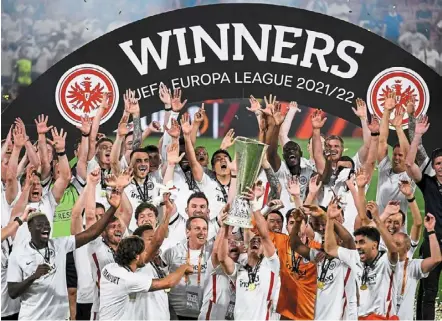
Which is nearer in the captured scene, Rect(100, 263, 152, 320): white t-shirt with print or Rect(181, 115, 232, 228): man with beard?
Rect(100, 263, 152, 320): white t-shirt with print

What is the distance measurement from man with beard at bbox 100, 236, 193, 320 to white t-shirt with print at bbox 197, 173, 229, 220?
1.82 feet

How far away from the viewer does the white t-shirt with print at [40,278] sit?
7523mm

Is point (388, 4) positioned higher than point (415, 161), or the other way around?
point (388, 4)

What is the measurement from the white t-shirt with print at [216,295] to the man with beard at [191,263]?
5cm

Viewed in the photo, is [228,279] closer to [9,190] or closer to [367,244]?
[367,244]

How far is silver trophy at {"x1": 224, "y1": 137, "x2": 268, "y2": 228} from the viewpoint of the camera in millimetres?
7406

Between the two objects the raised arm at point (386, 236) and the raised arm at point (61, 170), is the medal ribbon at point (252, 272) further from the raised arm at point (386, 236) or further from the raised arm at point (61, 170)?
the raised arm at point (61, 170)

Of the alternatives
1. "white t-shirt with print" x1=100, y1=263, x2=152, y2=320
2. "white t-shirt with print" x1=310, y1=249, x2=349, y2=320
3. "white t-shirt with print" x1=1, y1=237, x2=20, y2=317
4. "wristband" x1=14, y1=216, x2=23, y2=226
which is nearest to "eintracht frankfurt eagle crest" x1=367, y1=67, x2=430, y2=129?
"white t-shirt with print" x1=310, y1=249, x2=349, y2=320

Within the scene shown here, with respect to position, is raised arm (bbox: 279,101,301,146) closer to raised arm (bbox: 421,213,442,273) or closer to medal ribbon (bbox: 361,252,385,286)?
medal ribbon (bbox: 361,252,385,286)

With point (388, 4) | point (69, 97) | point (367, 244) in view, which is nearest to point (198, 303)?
point (367, 244)

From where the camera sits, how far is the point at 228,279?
754 cm

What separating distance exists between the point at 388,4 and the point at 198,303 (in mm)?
2600

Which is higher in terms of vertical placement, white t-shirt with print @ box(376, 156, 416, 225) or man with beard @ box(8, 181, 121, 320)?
white t-shirt with print @ box(376, 156, 416, 225)

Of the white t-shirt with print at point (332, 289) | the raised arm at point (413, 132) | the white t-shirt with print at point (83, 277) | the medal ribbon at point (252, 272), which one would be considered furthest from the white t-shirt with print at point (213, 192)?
the raised arm at point (413, 132)
